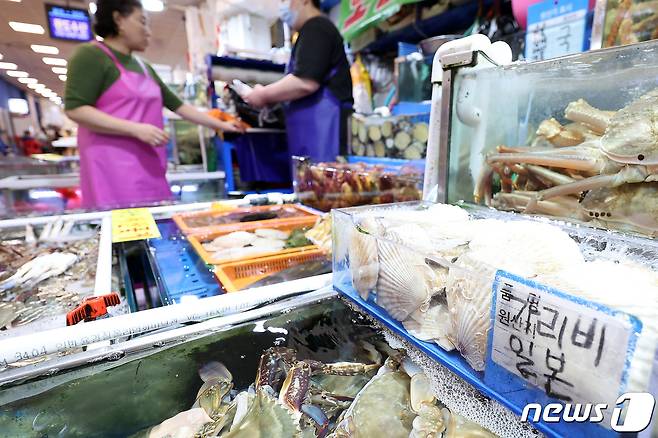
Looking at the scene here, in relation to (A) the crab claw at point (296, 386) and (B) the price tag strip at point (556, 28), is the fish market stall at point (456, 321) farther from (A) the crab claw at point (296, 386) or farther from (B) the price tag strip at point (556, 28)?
(B) the price tag strip at point (556, 28)

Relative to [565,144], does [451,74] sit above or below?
above

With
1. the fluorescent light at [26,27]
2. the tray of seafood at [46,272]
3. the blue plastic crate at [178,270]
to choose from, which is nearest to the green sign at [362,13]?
the blue plastic crate at [178,270]

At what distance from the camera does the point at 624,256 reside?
53cm

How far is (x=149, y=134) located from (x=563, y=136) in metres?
2.03

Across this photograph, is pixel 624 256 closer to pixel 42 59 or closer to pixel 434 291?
pixel 434 291

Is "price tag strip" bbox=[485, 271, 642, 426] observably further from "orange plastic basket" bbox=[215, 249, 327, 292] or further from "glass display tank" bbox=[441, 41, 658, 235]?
"orange plastic basket" bbox=[215, 249, 327, 292]

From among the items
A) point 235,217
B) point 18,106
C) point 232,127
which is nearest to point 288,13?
point 232,127

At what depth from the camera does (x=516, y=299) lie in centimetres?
40

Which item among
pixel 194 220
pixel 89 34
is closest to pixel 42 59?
pixel 89 34

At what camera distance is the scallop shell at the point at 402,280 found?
0.54 meters

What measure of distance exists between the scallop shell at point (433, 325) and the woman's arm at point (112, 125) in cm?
A: 197

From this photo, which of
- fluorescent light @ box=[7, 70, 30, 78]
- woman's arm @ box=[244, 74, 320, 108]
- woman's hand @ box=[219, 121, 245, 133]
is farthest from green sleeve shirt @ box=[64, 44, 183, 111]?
fluorescent light @ box=[7, 70, 30, 78]

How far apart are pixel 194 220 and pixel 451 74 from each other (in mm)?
1158

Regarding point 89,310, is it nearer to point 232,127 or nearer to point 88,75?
point 88,75
